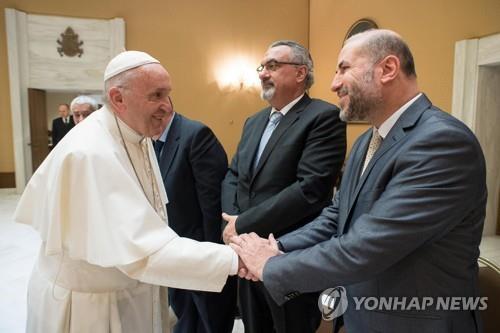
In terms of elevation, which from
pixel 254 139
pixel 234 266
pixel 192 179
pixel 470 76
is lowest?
pixel 234 266

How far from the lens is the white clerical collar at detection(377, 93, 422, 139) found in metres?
1.34

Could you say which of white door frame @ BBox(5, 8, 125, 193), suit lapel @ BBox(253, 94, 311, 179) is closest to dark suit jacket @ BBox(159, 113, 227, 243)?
suit lapel @ BBox(253, 94, 311, 179)

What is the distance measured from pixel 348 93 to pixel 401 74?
0.19 meters

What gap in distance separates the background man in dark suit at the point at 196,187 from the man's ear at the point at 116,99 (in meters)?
0.90

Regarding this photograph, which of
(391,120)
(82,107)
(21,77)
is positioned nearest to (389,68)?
(391,120)

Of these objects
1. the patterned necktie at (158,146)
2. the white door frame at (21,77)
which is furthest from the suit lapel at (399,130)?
the white door frame at (21,77)

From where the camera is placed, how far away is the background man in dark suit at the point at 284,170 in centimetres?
198

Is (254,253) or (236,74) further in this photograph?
(236,74)

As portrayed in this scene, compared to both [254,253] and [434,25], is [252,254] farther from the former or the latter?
[434,25]

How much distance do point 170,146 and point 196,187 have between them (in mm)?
304

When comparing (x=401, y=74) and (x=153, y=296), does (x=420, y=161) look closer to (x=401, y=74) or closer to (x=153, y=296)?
(x=401, y=74)

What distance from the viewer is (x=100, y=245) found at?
1267 millimetres

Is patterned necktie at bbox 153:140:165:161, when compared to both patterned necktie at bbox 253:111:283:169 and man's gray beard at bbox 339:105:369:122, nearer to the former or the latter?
patterned necktie at bbox 253:111:283:169

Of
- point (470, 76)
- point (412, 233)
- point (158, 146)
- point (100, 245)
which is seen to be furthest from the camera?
point (470, 76)
